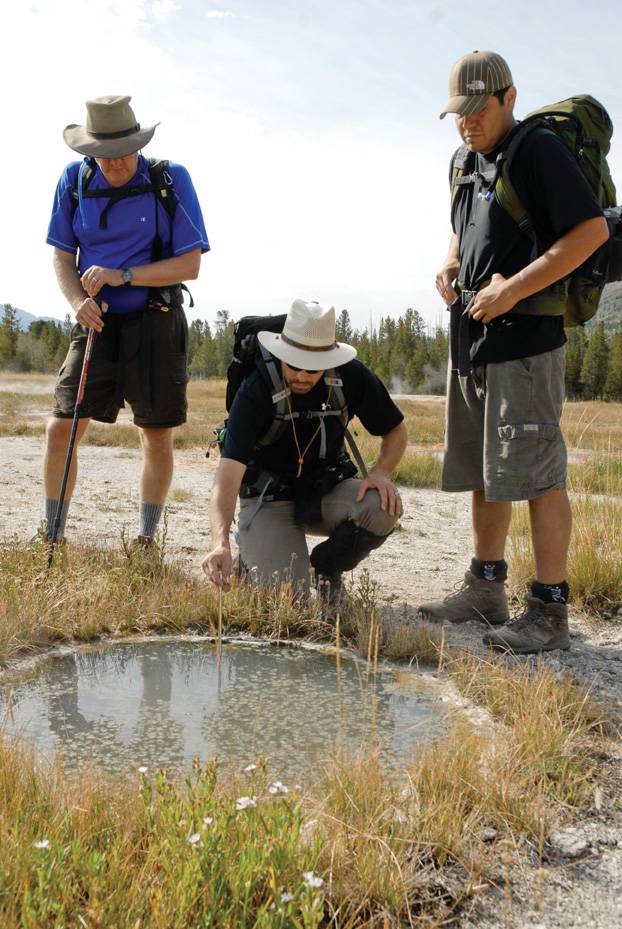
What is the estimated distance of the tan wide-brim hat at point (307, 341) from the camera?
4.14 meters

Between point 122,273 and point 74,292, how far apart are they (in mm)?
331

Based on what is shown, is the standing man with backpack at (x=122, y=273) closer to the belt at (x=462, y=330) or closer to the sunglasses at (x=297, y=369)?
the sunglasses at (x=297, y=369)

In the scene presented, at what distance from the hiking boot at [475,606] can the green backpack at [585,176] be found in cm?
141

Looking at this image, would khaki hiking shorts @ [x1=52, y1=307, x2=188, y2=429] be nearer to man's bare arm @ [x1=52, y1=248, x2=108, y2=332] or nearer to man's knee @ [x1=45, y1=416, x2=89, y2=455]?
man's knee @ [x1=45, y1=416, x2=89, y2=455]

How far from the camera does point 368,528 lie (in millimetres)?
4570

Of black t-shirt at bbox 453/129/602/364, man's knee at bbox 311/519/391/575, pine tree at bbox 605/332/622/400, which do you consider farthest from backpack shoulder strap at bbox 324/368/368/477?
pine tree at bbox 605/332/622/400

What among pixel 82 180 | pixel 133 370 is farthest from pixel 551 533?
pixel 82 180

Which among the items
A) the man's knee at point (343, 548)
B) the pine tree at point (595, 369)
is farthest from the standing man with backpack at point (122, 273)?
the pine tree at point (595, 369)

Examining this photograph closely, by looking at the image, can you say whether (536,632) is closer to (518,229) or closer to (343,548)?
(343,548)

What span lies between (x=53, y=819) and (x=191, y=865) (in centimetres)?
45

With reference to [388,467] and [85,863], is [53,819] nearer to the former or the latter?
[85,863]

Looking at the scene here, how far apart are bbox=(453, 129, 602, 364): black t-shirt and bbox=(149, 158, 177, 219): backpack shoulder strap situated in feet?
5.09

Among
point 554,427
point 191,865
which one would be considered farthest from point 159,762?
point 554,427

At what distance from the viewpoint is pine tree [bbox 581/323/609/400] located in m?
67.1
